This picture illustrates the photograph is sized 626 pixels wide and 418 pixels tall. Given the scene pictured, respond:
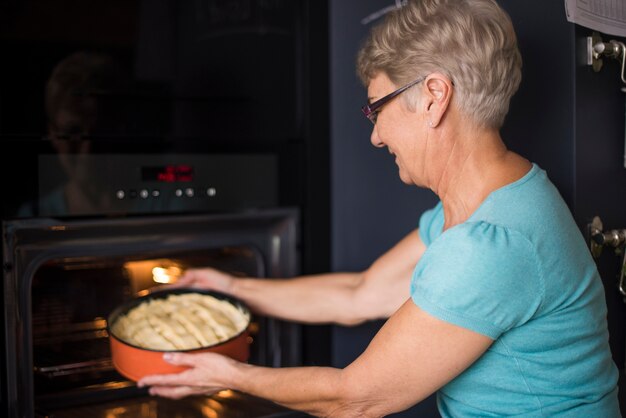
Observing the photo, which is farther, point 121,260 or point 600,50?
point 121,260

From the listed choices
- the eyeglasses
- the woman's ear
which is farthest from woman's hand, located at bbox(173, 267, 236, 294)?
the woman's ear

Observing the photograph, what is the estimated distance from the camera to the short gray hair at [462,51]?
3.50 feet

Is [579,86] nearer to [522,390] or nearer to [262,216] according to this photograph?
[522,390]

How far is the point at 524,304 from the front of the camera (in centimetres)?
101

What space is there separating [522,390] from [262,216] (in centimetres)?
65

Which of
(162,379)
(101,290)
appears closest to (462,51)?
(162,379)

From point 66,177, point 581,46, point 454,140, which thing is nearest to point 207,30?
point 66,177

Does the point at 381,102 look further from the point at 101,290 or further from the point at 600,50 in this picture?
the point at 101,290

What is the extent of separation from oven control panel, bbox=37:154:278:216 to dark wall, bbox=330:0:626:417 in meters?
0.18

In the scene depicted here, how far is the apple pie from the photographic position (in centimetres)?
129

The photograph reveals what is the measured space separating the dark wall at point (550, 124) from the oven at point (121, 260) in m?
0.17

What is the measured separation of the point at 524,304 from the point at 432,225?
36 centimetres

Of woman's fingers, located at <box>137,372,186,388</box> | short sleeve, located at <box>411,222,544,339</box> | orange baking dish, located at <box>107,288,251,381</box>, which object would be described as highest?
short sleeve, located at <box>411,222,544,339</box>

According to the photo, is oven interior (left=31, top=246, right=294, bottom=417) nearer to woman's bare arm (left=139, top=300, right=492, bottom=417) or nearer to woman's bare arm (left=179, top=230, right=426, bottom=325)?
woman's bare arm (left=179, top=230, right=426, bottom=325)
